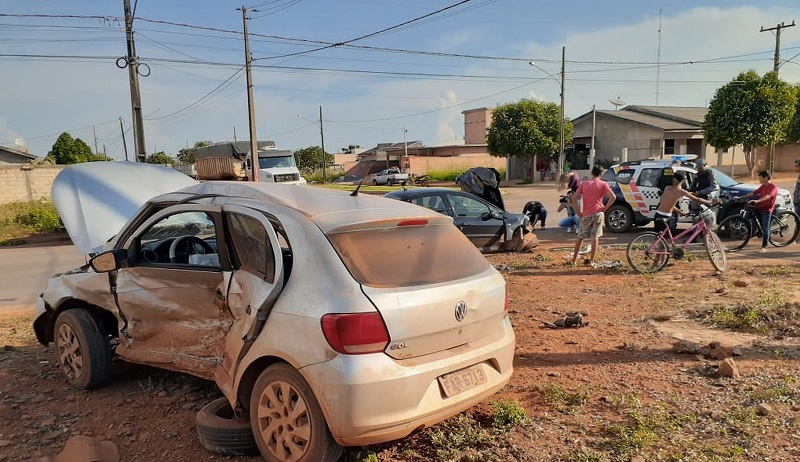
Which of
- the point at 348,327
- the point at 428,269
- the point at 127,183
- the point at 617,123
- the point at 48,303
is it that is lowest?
the point at 48,303

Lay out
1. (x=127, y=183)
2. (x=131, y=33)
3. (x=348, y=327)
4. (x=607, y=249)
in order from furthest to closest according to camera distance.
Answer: (x=131, y=33) < (x=607, y=249) < (x=127, y=183) < (x=348, y=327)

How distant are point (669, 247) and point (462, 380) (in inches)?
263

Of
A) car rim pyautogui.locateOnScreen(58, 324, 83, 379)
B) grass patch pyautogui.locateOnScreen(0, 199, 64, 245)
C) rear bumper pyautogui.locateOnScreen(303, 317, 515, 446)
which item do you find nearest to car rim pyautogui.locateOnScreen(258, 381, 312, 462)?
rear bumper pyautogui.locateOnScreen(303, 317, 515, 446)

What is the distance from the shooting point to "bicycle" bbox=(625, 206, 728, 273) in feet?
27.5

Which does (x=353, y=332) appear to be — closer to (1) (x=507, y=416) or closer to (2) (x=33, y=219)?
(1) (x=507, y=416)

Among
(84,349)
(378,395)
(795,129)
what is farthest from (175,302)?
(795,129)

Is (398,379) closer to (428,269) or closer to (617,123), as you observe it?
(428,269)

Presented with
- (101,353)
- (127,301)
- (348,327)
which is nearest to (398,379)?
(348,327)

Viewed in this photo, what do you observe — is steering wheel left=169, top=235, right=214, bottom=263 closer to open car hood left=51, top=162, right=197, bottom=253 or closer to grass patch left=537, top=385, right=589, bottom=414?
open car hood left=51, top=162, right=197, bottom=253

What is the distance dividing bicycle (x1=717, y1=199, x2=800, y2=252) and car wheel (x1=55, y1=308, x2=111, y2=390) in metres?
10.7

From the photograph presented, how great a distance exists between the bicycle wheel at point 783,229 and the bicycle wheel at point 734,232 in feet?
1.72

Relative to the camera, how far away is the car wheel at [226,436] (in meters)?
3.33

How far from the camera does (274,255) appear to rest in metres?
3.19

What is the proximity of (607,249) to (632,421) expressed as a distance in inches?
322
